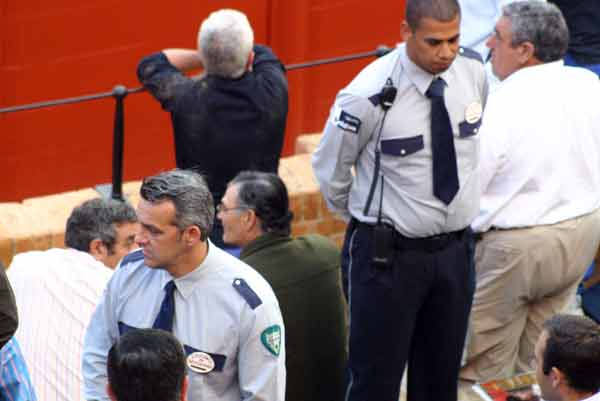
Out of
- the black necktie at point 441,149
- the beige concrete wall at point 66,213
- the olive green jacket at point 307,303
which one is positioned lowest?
the beige concrete wall at point 66,213

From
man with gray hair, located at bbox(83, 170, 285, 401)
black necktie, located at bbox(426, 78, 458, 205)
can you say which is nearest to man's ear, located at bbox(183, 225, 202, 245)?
man with gray hair, located at bbox(83, 170, 285, 401)

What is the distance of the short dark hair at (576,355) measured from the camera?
445cm

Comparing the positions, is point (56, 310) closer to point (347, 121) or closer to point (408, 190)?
point (347, 121)

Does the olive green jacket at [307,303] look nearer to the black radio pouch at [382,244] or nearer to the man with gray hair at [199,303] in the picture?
the black radio pouch at [382,244]

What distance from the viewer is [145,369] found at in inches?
149

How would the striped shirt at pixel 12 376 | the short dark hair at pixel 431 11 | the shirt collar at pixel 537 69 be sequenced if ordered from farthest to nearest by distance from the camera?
the shirt collar at pixel 537 69, the short dark hair at pixel 431 11, the striped shirt at pixel 12 376

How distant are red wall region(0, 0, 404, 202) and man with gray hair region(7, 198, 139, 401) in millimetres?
2064

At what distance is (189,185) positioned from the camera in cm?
432

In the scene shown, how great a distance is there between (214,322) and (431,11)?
156 cm

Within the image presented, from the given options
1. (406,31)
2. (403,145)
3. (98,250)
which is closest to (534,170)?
(403,145)

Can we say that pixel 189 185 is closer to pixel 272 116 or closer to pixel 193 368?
pixel 193 368

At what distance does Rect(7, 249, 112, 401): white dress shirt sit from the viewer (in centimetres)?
489

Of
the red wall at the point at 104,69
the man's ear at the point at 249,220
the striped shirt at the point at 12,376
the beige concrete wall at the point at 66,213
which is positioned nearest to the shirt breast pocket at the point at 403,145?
the man's ear at the point at 249,220

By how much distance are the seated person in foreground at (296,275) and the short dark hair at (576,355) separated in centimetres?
109
